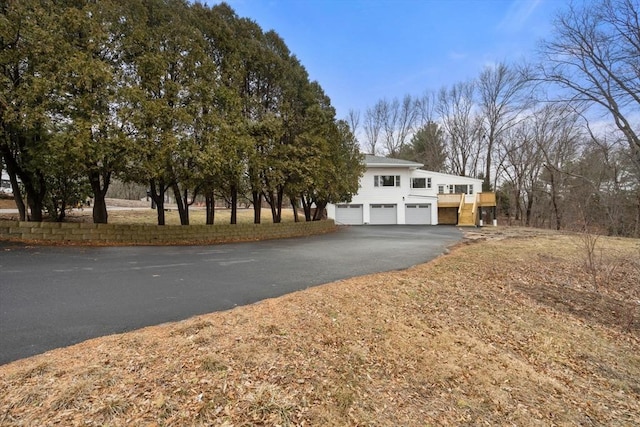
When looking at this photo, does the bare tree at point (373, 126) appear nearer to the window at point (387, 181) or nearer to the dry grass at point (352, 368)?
the window at point (387, 181)

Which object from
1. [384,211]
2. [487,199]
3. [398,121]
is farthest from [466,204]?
[398,121]

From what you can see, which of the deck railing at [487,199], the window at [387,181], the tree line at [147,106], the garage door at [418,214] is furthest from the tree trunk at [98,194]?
the deck railing at [487,199]

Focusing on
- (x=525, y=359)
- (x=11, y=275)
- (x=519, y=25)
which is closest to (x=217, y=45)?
(x=11, y=275)

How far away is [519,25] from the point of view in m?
12.7

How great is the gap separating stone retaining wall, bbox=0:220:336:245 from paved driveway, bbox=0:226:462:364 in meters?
1.02

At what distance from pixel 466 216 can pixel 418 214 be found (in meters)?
3.71

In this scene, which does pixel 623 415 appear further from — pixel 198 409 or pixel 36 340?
pixel 36 340

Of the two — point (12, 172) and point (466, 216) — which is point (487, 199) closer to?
point (466, 216)

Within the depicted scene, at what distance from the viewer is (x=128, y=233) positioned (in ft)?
36.5

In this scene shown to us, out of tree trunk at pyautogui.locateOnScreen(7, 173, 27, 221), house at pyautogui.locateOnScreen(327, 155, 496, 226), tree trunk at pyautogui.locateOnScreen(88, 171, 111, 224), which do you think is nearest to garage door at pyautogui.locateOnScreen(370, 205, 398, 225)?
house at pyautogui.locateOnScreen(327, 155, 496, 226)

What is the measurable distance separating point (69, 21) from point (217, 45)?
5.17 metres

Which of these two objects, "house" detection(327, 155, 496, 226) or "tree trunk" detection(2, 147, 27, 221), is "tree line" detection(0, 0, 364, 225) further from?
"house" detection(327, 155, 496, 226)

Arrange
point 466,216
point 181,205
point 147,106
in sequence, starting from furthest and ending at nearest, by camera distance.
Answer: point 466,216, point 181,205, point 147,106

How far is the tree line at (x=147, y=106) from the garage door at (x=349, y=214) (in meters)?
10.6
